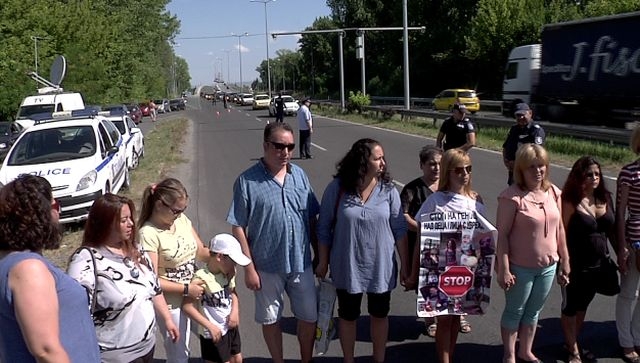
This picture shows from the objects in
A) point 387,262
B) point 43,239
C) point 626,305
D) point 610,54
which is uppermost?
point 610,54

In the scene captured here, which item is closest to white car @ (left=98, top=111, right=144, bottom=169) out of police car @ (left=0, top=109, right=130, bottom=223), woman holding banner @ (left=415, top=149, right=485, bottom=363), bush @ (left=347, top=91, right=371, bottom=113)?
police car @ (left=0, top=109, right=130, bottom=223)

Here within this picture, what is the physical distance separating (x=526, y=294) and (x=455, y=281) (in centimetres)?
49

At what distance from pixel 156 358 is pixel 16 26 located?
36770mm

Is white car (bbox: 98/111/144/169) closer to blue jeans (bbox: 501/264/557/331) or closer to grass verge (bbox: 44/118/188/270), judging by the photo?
grass verge (bbox: 44/118/188/270)

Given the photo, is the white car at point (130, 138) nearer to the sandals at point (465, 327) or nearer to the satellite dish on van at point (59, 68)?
the satellite dish on van at point (59, 68)

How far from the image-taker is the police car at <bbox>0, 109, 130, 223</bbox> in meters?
9.73

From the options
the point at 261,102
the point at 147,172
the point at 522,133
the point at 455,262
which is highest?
the point at 522,133

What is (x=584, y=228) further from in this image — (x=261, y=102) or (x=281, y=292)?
(x=261, y=102)

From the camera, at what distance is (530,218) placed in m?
4.31

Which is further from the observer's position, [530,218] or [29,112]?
[29,112]

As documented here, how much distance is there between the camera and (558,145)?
1792 cm

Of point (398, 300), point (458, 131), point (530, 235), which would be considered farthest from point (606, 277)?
point (458, 131)

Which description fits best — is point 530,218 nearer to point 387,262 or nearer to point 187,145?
point 387,262

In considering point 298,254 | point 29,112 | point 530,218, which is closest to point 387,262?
point 298,254
